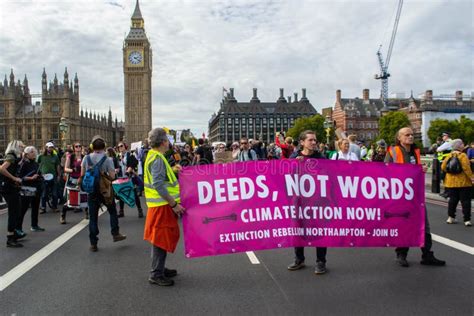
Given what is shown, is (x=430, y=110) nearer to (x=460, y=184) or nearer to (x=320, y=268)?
(x=460, y=184)

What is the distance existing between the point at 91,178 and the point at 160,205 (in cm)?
275

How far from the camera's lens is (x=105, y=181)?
7.57 meters

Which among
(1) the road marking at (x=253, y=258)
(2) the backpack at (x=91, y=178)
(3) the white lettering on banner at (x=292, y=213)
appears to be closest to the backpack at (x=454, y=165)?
(3) the white lettering on banner at (x=292, y=213)

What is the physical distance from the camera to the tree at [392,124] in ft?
267

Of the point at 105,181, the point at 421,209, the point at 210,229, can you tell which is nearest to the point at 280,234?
the point at 210,229

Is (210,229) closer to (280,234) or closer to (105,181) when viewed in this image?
(280,234)

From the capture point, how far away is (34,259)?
668cm

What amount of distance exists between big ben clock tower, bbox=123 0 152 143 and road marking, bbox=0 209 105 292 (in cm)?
10338

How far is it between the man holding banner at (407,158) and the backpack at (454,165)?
144 inches

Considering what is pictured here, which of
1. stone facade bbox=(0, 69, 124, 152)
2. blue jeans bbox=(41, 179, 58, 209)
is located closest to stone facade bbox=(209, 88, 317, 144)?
stone facade bbox=(0, 69, 124, 152)

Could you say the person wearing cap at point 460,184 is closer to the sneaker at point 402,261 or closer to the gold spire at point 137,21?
the sneaker at point 402,261

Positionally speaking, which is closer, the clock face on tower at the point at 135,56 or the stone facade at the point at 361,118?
the clock face on tower at the point at 135,56

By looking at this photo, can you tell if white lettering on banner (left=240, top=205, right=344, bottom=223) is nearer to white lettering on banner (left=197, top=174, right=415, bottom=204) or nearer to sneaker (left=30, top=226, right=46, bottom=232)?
white lettering on banner (left=197, top=174, right=415, bottom=204)

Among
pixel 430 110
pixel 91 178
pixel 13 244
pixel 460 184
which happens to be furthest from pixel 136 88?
pixel 91 178
